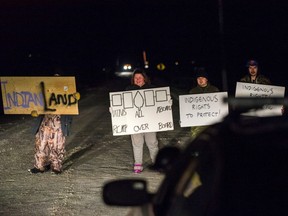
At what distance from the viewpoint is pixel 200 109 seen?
9.03 meters

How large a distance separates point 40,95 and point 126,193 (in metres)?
6.54

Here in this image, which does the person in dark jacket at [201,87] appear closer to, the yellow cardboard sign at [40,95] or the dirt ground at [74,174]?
the dirt ground at [74,174]

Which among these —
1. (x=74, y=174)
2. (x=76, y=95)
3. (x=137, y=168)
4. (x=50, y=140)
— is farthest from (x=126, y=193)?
(x=50, y=140)

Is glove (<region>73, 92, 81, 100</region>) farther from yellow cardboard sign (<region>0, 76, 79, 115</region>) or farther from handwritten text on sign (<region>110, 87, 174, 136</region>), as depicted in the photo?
handwritten text on sign (<region>110, 87, 174, 136</region>)

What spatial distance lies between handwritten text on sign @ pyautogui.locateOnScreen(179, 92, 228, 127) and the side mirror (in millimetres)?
5924

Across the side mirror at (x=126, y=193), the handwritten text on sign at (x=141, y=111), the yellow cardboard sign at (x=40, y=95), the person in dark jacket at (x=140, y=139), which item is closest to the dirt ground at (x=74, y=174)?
the person in dark jacket at (x=140, y=139)

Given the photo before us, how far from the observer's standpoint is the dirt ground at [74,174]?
7012 millimetres

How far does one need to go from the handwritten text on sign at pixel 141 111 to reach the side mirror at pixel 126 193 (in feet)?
19.7

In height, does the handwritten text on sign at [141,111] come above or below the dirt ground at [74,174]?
above

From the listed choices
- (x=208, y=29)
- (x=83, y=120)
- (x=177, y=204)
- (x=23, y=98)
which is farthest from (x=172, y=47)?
(x=177, y=204)

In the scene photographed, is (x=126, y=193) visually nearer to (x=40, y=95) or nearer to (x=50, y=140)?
(x=50, y=140)

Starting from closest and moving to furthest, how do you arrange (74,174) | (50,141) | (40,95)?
1. (74,174)
2. (50,141)
3. (40,95)

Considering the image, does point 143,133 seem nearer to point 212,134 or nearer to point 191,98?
point 191,98

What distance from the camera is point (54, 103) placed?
9.13 meters
